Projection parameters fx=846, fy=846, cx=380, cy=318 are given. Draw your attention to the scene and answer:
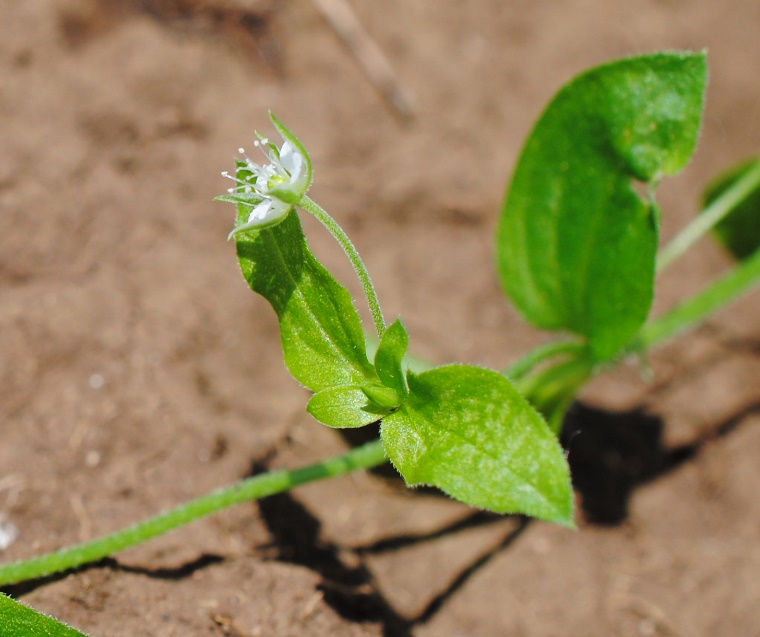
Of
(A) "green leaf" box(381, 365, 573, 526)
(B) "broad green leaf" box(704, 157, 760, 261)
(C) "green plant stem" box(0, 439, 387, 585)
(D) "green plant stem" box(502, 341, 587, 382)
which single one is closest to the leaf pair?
(A) "green leaf" box(381, 365, 573, 526)

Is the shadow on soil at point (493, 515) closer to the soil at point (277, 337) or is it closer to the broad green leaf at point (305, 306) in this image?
the soil at point (277, 337)

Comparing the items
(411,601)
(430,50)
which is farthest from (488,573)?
(430,50)

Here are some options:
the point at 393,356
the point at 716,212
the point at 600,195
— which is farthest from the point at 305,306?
the point at 716,212

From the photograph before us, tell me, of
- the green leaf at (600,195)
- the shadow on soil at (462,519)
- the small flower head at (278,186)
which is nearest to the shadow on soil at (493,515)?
the shadow on soil at (462,519)

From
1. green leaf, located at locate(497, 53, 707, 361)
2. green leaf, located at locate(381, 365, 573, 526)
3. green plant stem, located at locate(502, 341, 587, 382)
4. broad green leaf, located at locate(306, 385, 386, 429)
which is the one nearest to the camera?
green leaf, located at locate(381, 365, 573, 526)

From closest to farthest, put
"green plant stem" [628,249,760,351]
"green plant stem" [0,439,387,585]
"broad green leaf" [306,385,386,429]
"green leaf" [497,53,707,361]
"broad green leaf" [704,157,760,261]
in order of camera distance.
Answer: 1. "broad green leaf" [306,385,386,429]
2. "green plant stem" [0,439,387,585]
3. "green leaf" [497,53,707,361]
4. "green plant stem" [628,249,760,351]
5. "broad green leaf" [704,157,760,261]

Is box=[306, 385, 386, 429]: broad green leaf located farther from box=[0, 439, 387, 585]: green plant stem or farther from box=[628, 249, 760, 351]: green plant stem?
box=[628, 249, 760, 351]: green plant stem
